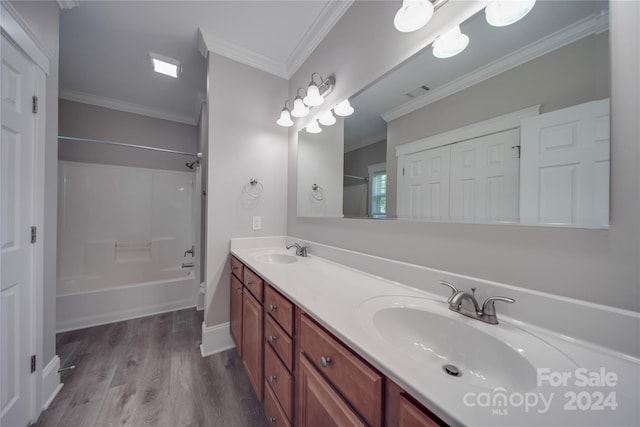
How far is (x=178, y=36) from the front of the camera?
5.76 feet

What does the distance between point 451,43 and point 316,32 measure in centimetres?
119

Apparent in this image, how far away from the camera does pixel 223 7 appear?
59.3 inches

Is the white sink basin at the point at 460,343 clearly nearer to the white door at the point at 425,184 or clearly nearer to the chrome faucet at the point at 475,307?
the chrome faucet at the point at 475,307

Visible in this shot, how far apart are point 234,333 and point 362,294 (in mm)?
1305

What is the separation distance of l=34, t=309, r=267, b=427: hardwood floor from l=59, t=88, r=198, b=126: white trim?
2.58 m

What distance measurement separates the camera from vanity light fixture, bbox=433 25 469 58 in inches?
34.4

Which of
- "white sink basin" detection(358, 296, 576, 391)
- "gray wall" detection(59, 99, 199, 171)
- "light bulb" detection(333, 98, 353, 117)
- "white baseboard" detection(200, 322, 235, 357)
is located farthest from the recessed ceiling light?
"white sink basin" detection(358, 296, 576, 391)

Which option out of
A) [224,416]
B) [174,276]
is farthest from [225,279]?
[174,276]

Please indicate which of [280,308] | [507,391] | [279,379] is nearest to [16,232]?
[280,308]

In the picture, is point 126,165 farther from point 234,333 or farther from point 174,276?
point 234,333

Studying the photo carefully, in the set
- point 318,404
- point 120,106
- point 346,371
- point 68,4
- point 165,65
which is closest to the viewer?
point 346,371

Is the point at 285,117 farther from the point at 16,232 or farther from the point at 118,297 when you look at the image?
the point at 118,297

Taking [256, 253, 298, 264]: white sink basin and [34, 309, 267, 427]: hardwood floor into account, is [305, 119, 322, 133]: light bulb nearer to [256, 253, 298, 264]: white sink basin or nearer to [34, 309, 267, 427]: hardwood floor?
[256, 253, 298, 264]: white sink basin

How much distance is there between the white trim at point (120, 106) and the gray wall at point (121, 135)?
0.04 meters
